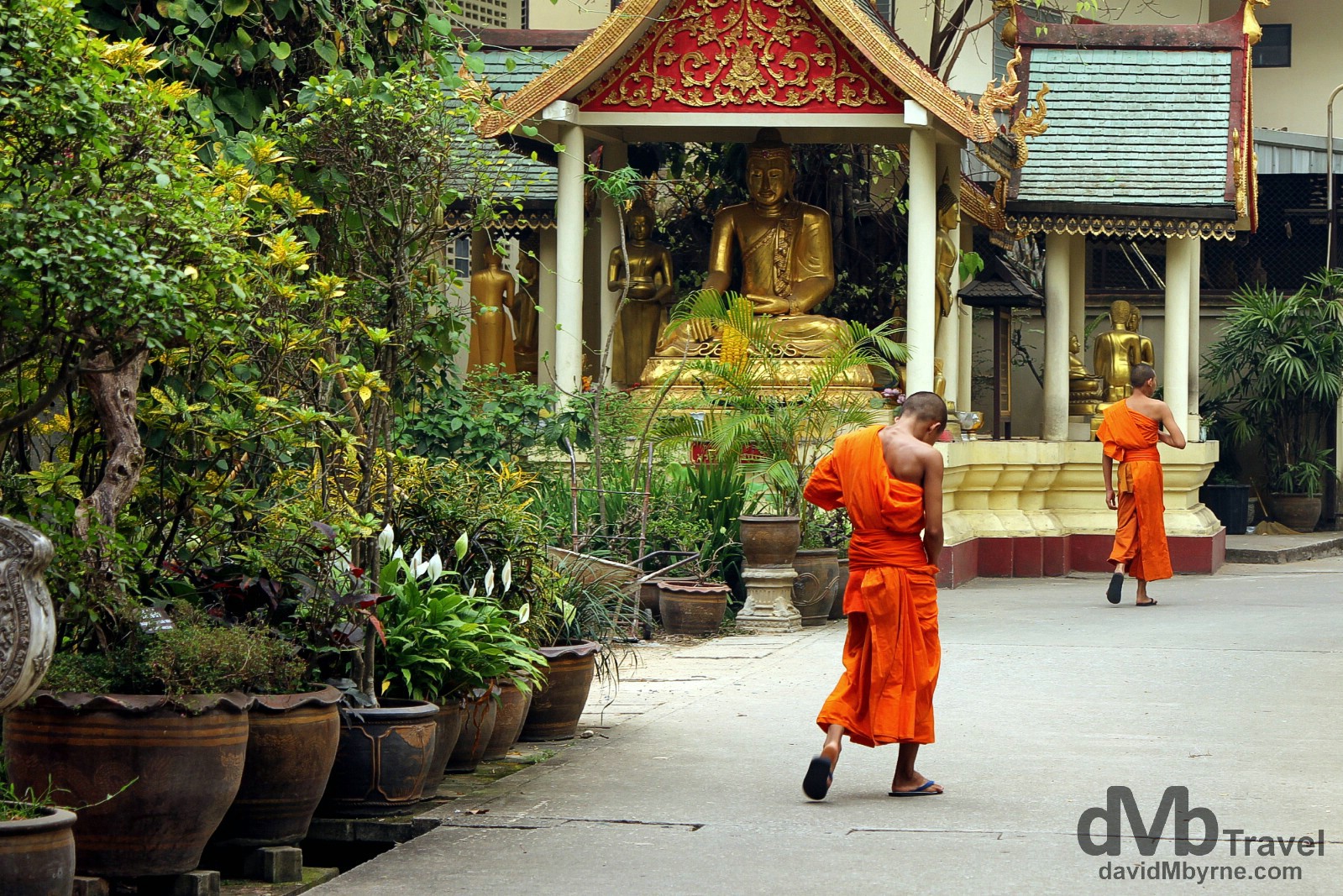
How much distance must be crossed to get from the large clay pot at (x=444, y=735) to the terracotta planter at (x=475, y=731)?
0.08 m

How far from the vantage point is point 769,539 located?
11.9 meters

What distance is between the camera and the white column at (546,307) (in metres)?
16.7

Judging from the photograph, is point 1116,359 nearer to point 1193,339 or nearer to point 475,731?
point 1193,339

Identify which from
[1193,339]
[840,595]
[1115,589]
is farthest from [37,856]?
[1193,339]

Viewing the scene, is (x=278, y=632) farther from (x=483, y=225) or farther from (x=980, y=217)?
(x=980, y=217)

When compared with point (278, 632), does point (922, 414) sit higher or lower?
higher

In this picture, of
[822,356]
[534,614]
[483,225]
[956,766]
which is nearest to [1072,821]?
[956,766]

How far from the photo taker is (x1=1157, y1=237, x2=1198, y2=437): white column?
16.6 m

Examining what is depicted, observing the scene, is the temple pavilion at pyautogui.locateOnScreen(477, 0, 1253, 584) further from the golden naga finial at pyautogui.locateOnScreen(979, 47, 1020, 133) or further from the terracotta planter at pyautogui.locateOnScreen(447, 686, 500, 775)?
the terracotta planter at pyautogui.locateOnScreen(447, 686, 500, 775)

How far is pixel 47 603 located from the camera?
16.0ft

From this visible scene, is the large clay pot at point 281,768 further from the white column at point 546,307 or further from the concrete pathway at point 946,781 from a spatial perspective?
the white column at point 546,307

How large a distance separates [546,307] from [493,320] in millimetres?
499

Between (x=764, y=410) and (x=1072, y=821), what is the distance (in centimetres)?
672

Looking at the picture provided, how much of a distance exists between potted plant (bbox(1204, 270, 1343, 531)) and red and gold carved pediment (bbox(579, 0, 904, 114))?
29.1 feet
